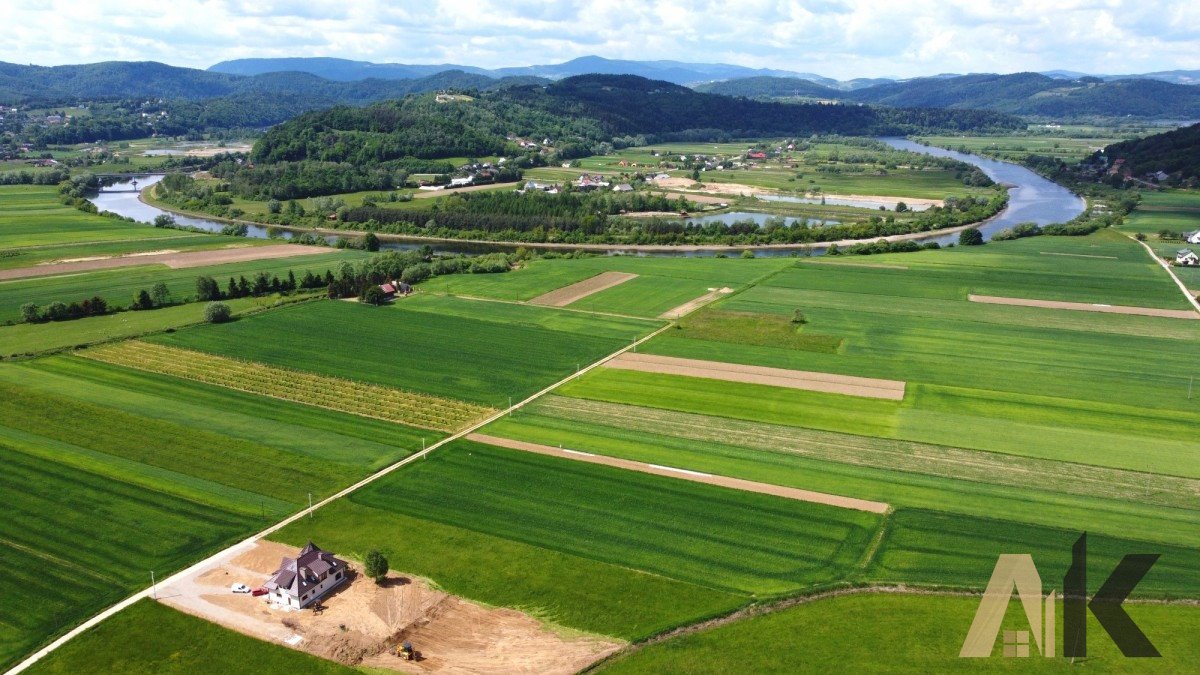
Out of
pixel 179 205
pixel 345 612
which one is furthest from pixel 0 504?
pixel 179 205

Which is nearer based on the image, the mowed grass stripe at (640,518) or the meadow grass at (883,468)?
the mowed grass stripe at (640,518)

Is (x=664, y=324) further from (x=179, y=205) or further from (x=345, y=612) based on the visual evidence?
(x=179, y=205)

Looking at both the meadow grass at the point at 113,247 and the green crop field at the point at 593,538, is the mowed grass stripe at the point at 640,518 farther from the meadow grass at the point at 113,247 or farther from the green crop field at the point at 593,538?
the meadow grass at the point at 113,247

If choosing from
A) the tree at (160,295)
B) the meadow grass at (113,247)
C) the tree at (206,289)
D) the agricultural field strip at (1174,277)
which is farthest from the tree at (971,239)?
the tree at (160,295)

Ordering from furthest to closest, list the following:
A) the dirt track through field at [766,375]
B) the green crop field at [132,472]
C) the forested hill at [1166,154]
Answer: the forested hill at [1166,154] → the dirt track through field at [766,375] → the green crop field at [132,472]

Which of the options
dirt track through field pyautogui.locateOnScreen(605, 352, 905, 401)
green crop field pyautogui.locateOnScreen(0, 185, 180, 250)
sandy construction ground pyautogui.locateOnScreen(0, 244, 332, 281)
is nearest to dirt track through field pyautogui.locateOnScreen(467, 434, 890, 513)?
dirt track through field pyautogui.locateOnScreen(605, 352, 905, 401)

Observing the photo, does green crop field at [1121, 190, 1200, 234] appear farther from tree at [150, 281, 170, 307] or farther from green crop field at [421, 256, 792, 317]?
tree at [150, 281, 170, 307]
